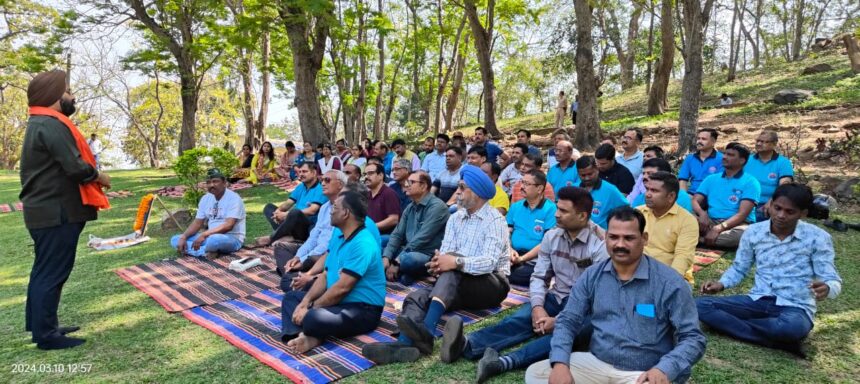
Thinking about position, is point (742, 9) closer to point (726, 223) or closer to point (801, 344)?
point (726, 223)

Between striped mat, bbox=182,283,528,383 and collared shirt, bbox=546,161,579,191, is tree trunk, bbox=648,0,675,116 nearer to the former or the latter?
collared shirt, bbox=546,161,579,191

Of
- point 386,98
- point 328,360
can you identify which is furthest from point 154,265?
point 386,98

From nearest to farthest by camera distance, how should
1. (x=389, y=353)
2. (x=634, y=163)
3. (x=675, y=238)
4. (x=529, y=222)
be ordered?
1. (x=389, y=353)
2. (x=675, y=238)
3. (x=529, y=222)
4. (x=634, y=163)

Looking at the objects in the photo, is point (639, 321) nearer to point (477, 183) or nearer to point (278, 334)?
point (477, 183)

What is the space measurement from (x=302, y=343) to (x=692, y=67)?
833 cm

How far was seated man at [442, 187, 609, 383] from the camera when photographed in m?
3.14

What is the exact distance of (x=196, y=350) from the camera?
3.49m

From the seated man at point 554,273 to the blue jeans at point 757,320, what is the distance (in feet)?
2.68

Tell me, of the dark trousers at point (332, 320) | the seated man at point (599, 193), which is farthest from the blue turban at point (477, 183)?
the seated man at point (599, 193)

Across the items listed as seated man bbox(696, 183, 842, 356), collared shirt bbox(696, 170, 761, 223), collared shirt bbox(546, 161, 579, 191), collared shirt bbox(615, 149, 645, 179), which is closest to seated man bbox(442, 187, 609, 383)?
seated man bbox(696, 183, 842, 356)

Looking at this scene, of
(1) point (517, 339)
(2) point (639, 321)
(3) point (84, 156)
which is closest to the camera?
(2) point (639, 321)

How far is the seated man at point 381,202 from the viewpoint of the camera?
18.5 feet

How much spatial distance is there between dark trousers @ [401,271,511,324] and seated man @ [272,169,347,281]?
1436 millimetres

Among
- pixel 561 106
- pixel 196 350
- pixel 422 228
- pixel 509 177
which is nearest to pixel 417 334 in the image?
pixel 196 350
